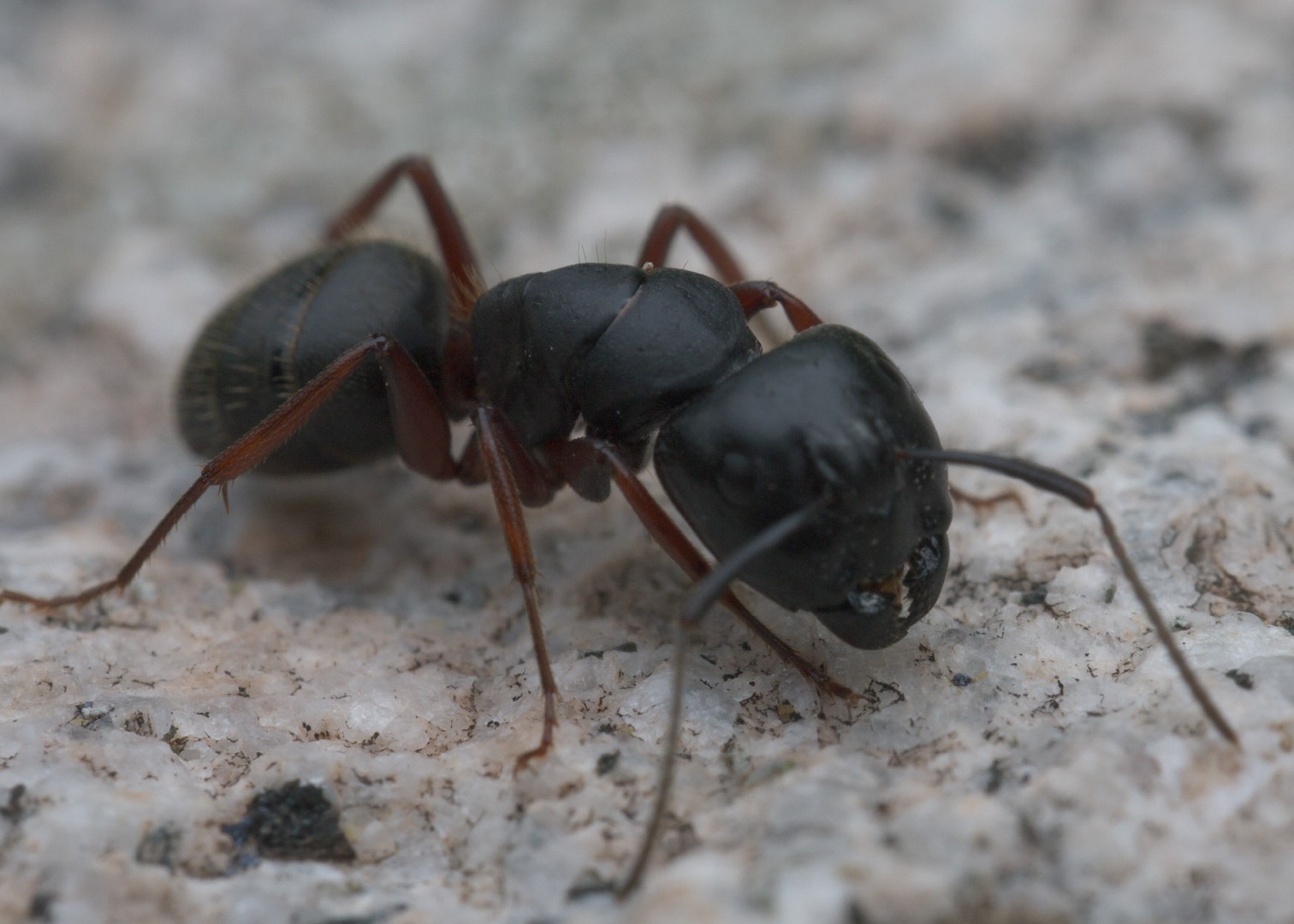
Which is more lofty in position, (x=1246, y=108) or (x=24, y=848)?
(x=1246, y=108)

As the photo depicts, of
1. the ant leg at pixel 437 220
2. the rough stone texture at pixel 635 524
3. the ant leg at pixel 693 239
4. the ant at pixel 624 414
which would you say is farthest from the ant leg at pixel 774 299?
the ant leg at pixel 437 220

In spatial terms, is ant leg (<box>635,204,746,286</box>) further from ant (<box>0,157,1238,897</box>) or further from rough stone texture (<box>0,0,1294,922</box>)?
rough stone texture (<box>0,0,1294,922</box>)

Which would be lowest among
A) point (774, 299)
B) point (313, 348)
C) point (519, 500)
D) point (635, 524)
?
point (635, 524)

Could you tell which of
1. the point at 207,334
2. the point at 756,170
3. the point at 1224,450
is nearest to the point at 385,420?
the point at 207,334

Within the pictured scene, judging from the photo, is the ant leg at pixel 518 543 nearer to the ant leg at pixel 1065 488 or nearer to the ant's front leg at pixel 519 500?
the ant's front leg at pixel 519 500

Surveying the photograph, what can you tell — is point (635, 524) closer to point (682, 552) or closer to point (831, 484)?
point (682, 552)

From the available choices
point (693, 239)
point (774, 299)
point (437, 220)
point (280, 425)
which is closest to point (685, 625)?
point (774, 299)

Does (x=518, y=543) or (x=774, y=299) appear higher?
(x=774, y=299)

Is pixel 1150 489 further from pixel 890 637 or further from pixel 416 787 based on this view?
pixel 416 787
